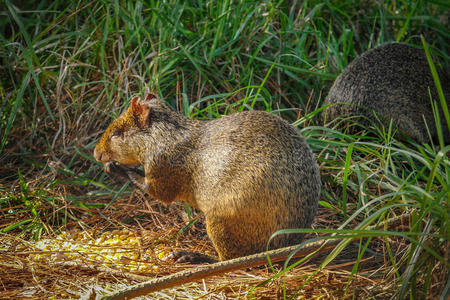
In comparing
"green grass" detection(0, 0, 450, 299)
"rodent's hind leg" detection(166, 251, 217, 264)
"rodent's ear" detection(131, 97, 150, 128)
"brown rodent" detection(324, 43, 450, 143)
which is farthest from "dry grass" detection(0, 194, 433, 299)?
"brown rodent" detection(324, 43, 450, 143)

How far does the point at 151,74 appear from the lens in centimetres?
496

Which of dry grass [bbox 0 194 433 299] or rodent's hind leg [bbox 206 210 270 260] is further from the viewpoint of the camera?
rodent's hind leg [bbox 206 210 270 260]

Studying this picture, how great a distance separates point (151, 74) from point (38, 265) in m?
2.42

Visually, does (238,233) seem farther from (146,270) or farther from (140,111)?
(140,111)

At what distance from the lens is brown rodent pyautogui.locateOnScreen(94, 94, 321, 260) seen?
3143mm

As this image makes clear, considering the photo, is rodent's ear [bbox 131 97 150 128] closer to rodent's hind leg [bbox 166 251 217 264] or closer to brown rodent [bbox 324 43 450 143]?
rodent's hind leg [bbox 166 251 217 264]

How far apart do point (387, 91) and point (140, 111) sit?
247 cm

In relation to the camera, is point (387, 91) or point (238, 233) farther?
point (387, 91)

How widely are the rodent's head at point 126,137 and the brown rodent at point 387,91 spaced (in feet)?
6.34

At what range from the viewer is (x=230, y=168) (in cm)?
322

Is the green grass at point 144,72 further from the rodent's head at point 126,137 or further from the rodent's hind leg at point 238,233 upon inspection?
the rodent's hind leg at point 238,233

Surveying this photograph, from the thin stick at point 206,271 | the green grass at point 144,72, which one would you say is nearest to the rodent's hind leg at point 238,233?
the thin stick at point 206,271

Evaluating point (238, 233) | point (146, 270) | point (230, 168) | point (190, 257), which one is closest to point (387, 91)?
point (230, 168)

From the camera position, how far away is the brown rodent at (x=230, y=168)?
3.14 metres
